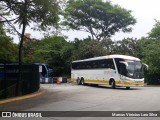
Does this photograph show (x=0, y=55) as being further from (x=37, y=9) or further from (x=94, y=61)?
(x=94, y=61)

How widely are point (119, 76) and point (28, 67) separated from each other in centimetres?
1001

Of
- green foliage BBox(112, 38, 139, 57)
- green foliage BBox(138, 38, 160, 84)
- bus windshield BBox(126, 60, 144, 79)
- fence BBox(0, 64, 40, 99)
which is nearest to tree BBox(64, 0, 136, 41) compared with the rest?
green foliage BBox(112, 38, 139, 57)

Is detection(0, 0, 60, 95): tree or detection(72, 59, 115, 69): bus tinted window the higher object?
detection(0, 0, 60, 95): tree

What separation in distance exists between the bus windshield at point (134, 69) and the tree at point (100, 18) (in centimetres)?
2451

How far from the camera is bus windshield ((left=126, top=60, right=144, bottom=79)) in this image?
2697 cm

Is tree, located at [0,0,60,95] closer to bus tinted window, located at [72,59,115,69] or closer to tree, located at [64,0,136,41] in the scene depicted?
bus tinted window, located at [72,59,115,69]

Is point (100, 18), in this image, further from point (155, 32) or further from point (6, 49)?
point (6, 49)

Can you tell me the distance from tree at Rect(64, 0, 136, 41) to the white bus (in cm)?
1876

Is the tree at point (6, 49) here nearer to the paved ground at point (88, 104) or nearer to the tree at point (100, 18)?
the paved ground at point (88, 104)

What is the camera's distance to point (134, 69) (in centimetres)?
2734

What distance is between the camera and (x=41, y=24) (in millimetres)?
18641

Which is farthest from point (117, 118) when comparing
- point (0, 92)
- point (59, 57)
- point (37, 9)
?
point (59, 57)

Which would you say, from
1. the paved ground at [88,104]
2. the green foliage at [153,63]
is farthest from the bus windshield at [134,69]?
the green foliage at [153,63]

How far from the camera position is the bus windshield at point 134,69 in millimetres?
26969
